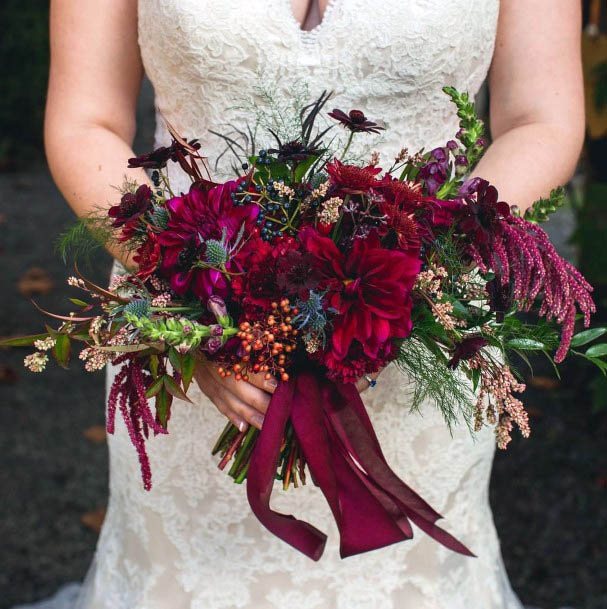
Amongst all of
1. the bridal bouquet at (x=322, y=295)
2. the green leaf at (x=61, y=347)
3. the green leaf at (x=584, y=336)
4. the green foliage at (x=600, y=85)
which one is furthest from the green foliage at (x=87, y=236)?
the green foliage at (x=600, y=85)

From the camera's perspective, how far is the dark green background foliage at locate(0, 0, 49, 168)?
7.45m

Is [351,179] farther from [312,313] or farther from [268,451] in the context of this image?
[268,451]

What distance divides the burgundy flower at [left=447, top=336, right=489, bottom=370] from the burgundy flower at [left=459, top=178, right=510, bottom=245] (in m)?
0.14

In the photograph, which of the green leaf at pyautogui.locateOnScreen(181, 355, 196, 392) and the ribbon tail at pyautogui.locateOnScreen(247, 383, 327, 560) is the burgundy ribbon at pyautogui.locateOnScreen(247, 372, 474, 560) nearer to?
the ribbon tail at pyautogui.locateOnScreen(247, 383, 327, 560)

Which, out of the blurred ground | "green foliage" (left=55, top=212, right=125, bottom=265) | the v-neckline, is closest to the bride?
the v-neckline

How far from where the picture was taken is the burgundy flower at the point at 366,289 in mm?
1172

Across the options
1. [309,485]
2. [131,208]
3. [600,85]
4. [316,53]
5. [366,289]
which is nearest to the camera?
[366,289]

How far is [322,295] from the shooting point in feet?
3.95

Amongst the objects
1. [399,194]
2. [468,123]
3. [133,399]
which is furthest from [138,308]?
[468,123]

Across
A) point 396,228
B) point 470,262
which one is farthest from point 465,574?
point 396,228

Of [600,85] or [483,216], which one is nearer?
[483,216]

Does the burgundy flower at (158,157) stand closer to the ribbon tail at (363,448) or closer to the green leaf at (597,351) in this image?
the ribbon tail at (363,448)

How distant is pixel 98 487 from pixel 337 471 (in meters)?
2.83

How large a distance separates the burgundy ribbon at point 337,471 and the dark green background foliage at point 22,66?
696 cm
